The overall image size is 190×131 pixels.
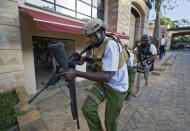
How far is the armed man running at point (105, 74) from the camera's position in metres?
1.22

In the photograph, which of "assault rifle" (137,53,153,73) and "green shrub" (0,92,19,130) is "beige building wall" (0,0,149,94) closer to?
"green shrub" (0,92,19,130)

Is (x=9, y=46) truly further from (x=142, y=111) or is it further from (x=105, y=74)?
(x=142, y=111)

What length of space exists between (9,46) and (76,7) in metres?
3.65

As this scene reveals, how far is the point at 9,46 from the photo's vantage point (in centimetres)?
271

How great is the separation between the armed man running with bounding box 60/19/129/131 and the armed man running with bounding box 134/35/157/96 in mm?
2340

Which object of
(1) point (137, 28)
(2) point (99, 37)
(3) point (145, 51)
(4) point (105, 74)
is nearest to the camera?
(4) point (105, 74)

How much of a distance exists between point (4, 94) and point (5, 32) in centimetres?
157

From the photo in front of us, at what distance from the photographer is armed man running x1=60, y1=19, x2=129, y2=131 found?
1219 millimetres

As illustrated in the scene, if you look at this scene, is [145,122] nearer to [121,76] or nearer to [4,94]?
[121,76]

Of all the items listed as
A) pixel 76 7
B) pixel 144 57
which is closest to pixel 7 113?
→ pixel 144 57

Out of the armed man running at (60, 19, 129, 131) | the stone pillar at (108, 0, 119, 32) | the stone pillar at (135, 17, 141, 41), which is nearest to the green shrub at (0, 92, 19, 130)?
the armed man running at (60, 19, 129, 131)

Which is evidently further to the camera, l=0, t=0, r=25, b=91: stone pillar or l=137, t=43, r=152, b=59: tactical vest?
l=137, t=43, r=152, b=59: tactical vest

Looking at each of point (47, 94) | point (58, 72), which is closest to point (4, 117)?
point (58, 72)

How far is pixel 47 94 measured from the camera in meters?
3.86
